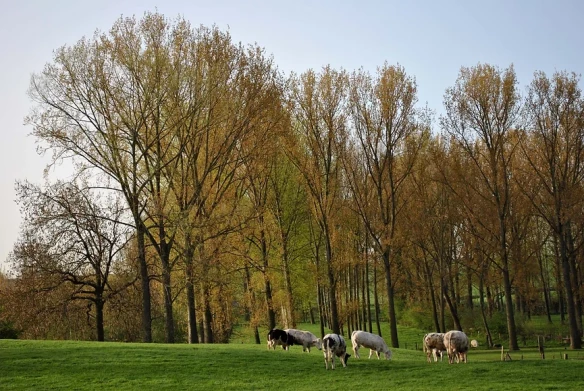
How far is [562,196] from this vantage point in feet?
128

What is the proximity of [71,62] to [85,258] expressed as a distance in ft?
38.3

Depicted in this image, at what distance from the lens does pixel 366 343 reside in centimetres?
2542

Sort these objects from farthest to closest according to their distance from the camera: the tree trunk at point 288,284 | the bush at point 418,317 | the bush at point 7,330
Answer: the bush at point 418,317 < the tree trunk at point 288,284 < the bush at point 7,330

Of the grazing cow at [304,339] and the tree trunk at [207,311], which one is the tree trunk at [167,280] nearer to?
the tree trunk at [207,311]

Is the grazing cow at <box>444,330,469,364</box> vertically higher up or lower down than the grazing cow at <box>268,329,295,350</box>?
lower down

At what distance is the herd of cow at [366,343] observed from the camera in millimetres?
21609

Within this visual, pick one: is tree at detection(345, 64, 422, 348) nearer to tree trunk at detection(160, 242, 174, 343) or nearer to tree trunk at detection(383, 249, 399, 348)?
tree trunk at detection(383, 249, 399, 348)

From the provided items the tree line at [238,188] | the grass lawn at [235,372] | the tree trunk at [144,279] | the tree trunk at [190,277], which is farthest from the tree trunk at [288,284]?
the grass lawn at [235,372]

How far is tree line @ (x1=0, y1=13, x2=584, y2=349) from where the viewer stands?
99.9 feet

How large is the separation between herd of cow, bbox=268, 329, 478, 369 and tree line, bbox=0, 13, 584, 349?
230 inches

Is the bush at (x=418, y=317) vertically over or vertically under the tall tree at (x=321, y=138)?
under

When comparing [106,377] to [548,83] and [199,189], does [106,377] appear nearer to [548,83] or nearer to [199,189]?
[199,189]

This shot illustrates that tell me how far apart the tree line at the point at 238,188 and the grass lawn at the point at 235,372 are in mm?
7237

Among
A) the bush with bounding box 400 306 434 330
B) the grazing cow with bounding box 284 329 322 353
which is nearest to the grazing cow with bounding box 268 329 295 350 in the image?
the grazing cow with bounding box 284 329 322 353
